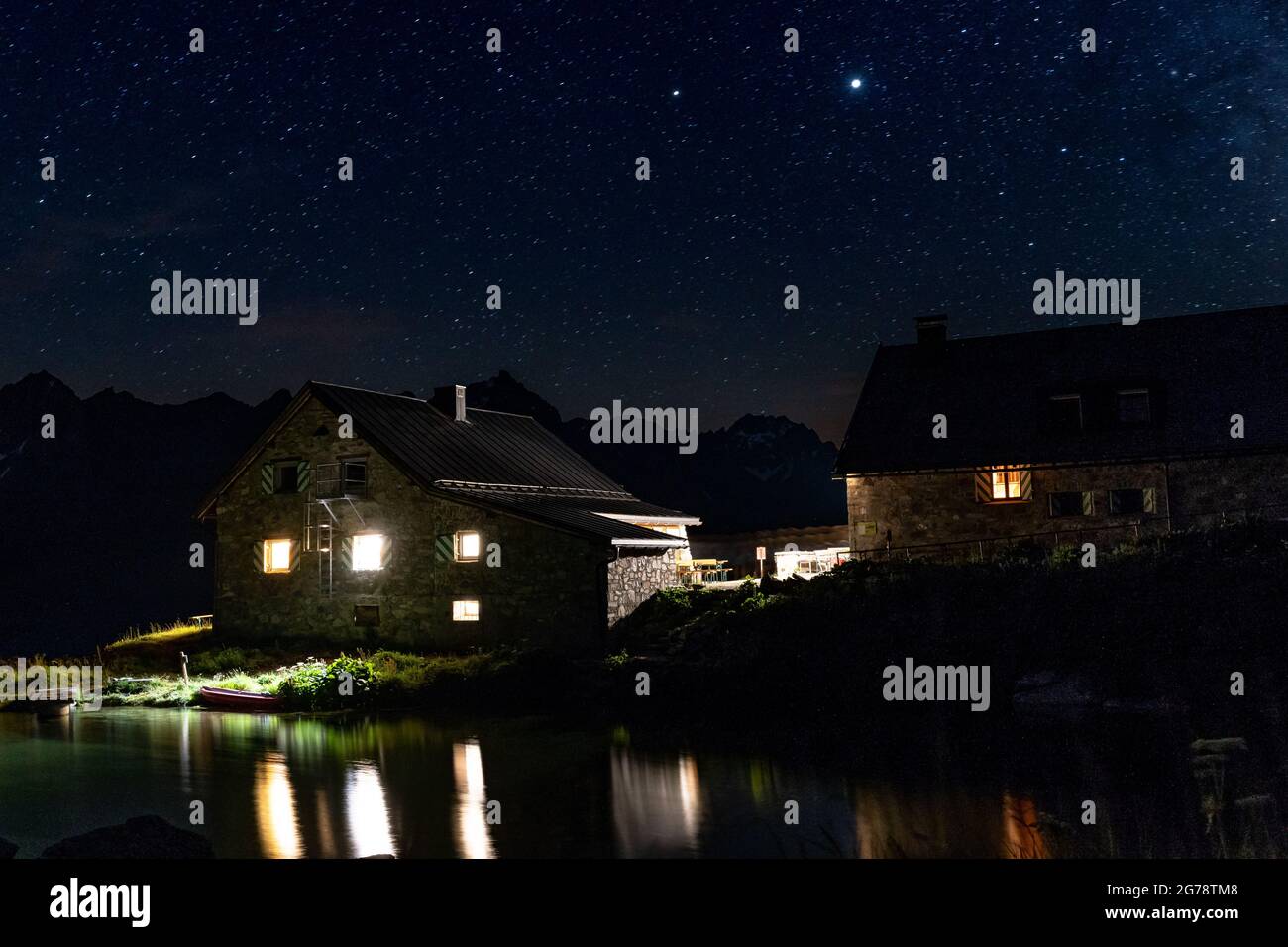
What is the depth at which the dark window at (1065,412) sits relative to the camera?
31141 millimetres

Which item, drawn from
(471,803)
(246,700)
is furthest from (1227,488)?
(246,700)

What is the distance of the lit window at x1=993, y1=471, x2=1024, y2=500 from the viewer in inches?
1201

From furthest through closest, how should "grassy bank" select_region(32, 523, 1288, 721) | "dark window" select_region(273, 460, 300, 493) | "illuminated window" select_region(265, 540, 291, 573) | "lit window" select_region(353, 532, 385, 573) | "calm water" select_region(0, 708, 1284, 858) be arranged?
"dark window" select_region(273, 460, 300, 493) < "illuminated window" select_region(265, 540, 291, 573) < "lit window" select_region(353, 532, 385, 573) < "grassy bank" select_region(32, 523, 1288, 721) < "calm water" select_region(0, 708, 1284, 858)

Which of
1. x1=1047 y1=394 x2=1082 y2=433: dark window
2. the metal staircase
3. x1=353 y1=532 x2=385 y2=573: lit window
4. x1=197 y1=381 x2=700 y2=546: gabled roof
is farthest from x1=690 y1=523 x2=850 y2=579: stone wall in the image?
the metal staircase

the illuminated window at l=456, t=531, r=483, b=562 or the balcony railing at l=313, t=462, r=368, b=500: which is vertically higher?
the balcony railing at l=313, t=462, r=368, b=500

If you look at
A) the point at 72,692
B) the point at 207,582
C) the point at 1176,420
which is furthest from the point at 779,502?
the point at 72,692

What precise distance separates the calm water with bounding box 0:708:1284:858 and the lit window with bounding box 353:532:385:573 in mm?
9940

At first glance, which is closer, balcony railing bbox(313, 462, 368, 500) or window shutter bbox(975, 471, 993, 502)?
balcony railing bbox(313, 462, 368, 500)

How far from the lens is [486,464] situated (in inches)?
1296

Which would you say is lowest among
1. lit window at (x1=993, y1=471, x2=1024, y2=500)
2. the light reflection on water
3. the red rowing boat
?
the light reflection on water

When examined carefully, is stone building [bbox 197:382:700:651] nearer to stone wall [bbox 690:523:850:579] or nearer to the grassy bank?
the grassy bank

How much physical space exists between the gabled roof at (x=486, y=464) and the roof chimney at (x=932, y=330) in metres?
10.1
